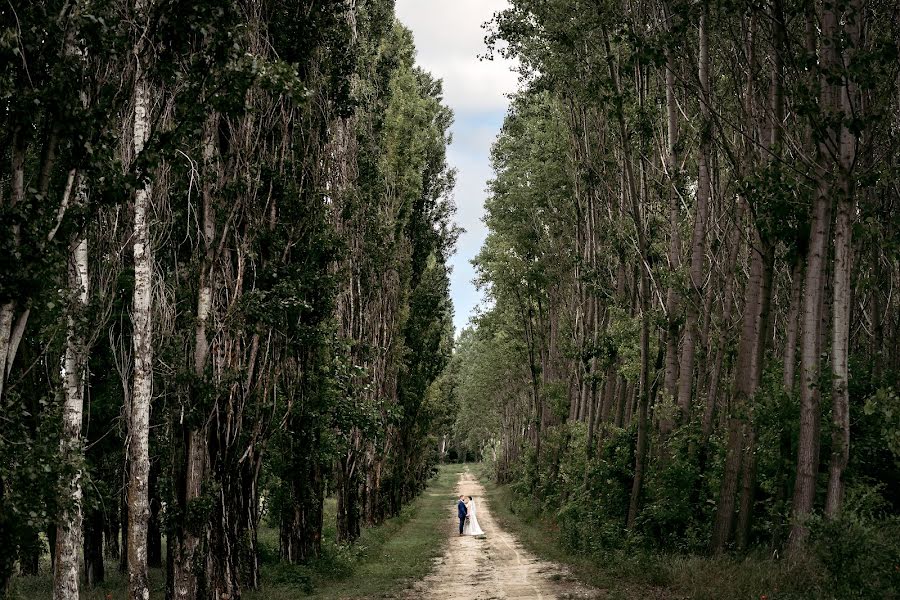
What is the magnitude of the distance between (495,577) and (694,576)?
536 centimetres

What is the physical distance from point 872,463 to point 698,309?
4.74 meters

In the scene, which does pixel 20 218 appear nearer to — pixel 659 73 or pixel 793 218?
pixel 793 218

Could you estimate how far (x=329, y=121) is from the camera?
17578mm

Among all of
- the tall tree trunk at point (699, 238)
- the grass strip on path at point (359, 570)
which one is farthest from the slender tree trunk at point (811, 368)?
the grass strip on path at point (359, 570)

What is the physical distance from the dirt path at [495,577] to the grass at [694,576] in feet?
1.77

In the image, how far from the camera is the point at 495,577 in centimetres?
1702

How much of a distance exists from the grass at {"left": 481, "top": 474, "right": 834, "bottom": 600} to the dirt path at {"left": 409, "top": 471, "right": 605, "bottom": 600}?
539 millimetres

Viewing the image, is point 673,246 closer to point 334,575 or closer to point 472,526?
point 334,575

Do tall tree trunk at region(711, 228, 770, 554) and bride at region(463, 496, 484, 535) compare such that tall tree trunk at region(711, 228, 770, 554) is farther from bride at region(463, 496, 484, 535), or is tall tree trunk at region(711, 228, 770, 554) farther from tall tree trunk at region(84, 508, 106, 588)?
Result: bride at region(463, 496, 484, 535)

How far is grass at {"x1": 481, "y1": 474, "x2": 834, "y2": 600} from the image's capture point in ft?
35.9

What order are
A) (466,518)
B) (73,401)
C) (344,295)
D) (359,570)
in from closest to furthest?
(73,401) → (359,570) → (344,295) → (466,518)

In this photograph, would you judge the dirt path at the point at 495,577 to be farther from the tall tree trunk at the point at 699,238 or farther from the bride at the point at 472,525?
the tall tree trunk at the point at 699,238

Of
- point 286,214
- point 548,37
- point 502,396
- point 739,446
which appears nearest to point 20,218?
point 286,214

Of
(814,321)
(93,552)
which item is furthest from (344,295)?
(814,321)
